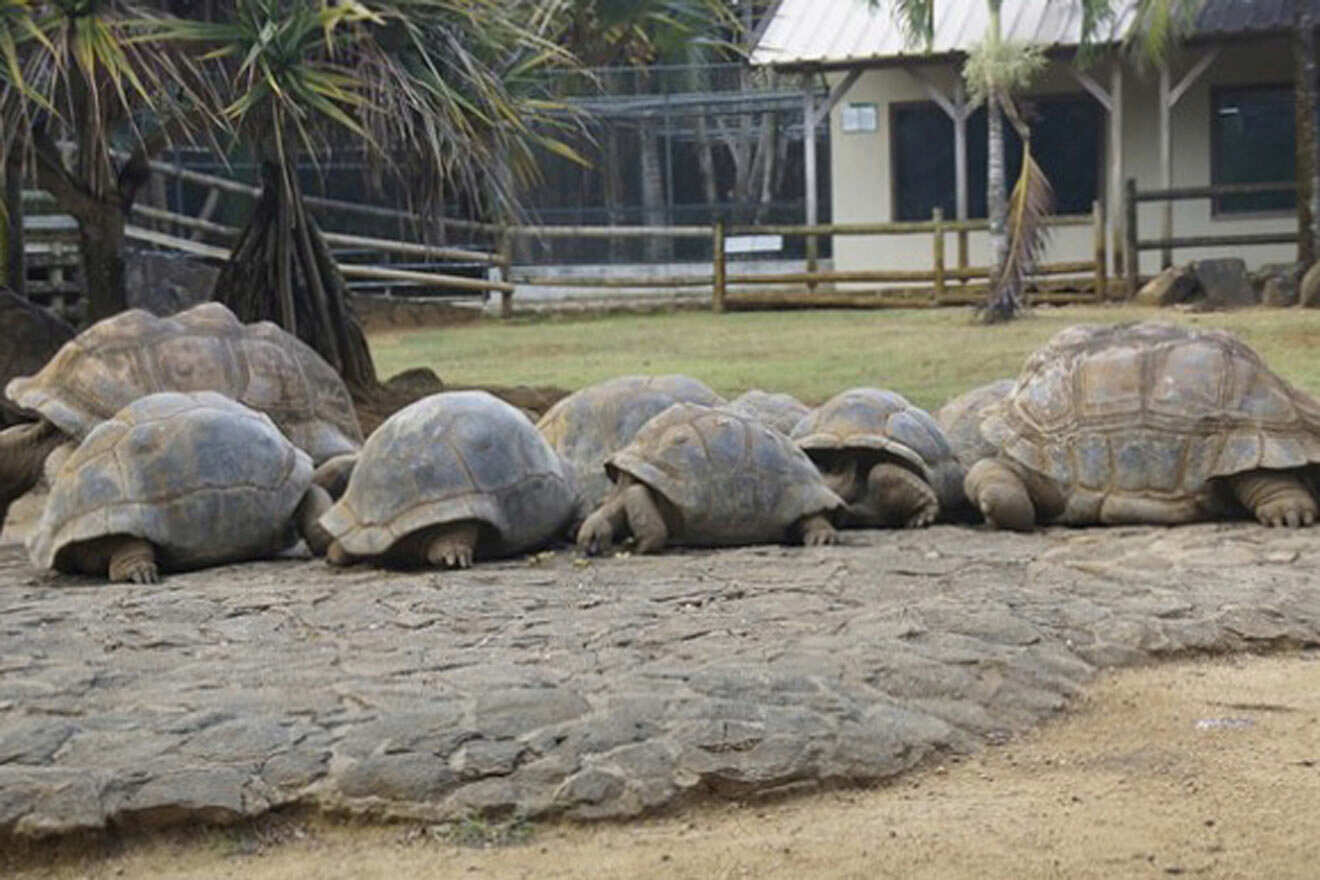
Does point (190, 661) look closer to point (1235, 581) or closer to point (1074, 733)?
point (1074, 733)

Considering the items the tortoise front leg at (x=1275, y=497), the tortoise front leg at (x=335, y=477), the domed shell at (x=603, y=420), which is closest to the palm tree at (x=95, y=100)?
the tortoise front leg at (x=335, y=477)

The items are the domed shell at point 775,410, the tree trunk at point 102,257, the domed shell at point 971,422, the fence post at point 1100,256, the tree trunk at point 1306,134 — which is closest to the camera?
the domed shell at point 971,422

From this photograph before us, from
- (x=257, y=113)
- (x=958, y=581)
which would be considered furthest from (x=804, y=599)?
(x=257, y=113)

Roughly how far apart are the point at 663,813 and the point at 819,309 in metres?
18.4

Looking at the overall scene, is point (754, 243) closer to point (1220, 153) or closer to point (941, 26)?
point (941, 26)

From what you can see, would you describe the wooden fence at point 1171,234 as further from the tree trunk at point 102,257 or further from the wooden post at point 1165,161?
the tree trunk at point 102,257

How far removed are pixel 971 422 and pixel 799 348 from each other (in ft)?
28.7

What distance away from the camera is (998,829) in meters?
3.66

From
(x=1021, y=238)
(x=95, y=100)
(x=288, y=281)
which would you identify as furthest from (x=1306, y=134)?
(x=95, y=100)

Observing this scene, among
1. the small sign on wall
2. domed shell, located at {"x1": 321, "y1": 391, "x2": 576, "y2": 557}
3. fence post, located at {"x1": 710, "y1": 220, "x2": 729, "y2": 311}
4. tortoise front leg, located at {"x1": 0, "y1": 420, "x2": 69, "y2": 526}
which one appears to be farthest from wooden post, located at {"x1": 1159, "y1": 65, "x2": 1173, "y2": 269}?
domed shell, located at {"x1": 321, "y1": 391, "x2": 576, "y2": 557}

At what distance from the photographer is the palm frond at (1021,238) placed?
17.2 meters

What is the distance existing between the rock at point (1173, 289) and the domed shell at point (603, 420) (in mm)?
12612

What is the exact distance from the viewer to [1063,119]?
2248 cm

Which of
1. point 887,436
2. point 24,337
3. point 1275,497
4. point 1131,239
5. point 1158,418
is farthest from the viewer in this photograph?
point 1131,239
